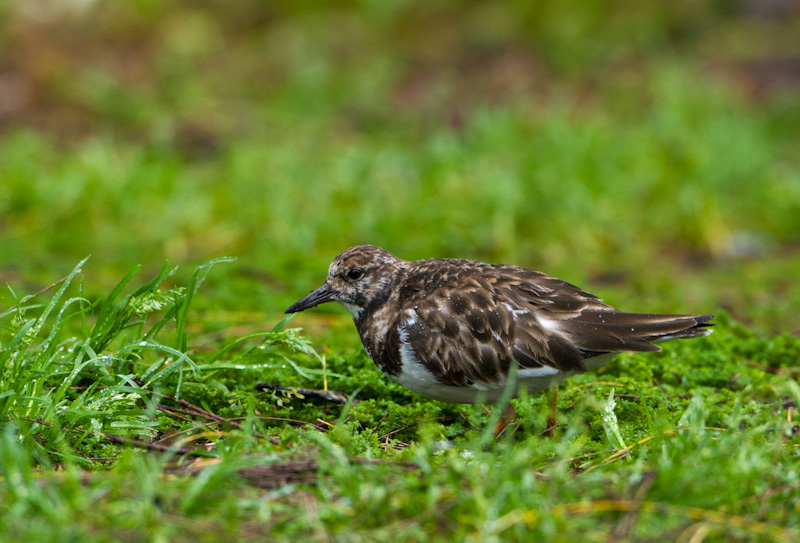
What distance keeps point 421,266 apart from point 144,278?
352 centimetres

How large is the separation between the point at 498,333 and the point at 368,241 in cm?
405

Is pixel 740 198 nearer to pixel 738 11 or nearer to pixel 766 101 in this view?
pixel 766 101

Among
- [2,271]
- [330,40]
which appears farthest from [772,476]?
[330,40]

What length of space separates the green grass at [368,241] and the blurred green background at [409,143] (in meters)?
0.05

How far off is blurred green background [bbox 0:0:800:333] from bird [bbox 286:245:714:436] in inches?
91.2

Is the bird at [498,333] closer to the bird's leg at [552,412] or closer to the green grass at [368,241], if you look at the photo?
the bird's leg at [552,412]

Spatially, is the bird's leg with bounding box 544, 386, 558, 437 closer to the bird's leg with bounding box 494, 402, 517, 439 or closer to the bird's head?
the bird's leg with bounding box 494, 402, 517, 439

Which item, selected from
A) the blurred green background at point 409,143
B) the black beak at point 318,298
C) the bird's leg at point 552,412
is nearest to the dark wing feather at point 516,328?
the bird's leg at point 552,412

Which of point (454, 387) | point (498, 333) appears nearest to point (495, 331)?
point (498, 333)

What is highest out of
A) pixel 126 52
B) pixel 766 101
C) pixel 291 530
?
pixel 126 52

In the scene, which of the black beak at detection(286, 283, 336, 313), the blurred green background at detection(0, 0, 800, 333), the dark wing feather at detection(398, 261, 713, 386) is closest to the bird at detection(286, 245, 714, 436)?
the dark wing feather at detection(398, 261, 713, 386)

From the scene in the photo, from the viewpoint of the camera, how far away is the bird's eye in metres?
5.38

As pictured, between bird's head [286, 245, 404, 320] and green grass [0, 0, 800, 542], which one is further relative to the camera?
bird's head [286, 245, 404, 320]

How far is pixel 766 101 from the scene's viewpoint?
13273mm
